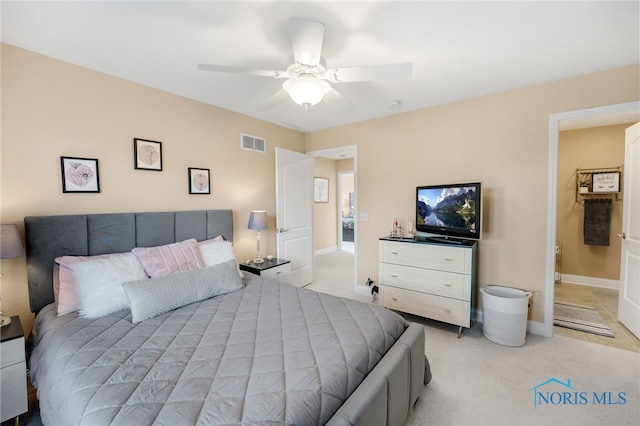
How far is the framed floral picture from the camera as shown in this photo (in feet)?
7.09

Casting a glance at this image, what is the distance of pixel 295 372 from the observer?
4.10 feet

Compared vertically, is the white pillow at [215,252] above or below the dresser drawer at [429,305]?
above

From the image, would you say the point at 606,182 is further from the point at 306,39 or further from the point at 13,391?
the point at 13,391

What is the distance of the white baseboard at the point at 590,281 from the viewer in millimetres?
3949

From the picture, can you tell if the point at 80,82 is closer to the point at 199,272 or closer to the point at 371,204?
the point at 199,272

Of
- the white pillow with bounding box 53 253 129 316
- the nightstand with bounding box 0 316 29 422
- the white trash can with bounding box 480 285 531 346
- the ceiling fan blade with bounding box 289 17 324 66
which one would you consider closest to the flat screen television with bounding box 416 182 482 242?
the white trash can with bounding box 480 285 531 346

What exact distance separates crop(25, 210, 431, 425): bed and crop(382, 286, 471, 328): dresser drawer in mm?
1019

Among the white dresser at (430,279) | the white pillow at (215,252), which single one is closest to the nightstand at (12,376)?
the white pillow at (215,252)

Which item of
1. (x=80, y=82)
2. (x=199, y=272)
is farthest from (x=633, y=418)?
(x=80, y=82)

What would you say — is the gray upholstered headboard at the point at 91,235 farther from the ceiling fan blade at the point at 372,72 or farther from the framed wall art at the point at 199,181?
the ceiling fan blade at the point at 372,72

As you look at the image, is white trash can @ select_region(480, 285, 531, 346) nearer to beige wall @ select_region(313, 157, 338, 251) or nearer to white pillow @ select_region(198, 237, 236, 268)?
white pillow @ select_region(198, 237, 236, 268)

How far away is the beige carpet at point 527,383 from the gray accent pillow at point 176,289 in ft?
5.45

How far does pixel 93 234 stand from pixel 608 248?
640cm

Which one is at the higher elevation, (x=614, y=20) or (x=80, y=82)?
(x=614, y=20)
